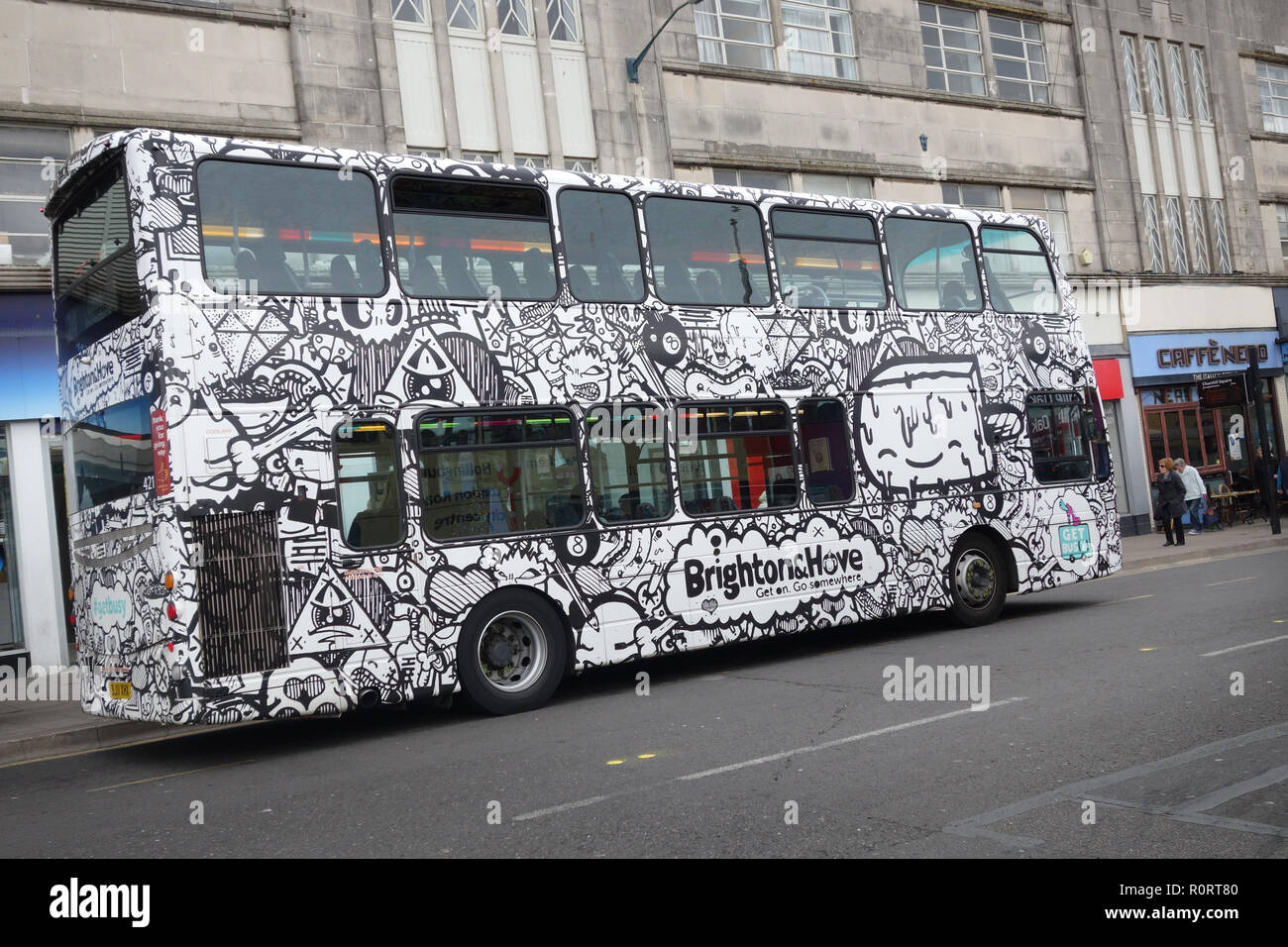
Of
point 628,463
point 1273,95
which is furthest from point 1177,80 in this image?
point 628,463

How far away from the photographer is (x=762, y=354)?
1173 centimetres

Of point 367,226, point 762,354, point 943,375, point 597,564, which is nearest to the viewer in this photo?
point 367,226

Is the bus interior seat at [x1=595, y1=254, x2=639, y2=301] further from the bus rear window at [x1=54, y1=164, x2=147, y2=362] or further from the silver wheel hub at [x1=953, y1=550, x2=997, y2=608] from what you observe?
the silver wheel hub at [x1=953, y1=550, x2=997, y2=608]

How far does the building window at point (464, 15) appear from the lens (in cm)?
1897

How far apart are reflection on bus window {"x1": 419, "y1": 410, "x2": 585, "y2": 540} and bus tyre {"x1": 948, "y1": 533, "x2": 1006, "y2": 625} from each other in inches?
192

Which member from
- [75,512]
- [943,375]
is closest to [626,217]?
[943,375]

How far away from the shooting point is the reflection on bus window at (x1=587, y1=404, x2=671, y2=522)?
1052 cm

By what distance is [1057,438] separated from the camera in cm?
1432

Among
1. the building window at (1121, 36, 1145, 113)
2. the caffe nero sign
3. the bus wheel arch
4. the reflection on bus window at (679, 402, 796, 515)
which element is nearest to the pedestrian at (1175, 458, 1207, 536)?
the caffe nero sign

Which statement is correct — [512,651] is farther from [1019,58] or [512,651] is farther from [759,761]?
[1019,58]

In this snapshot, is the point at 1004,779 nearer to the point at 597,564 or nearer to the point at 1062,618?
the point at 597,564

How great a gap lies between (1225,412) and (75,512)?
90.8 feet

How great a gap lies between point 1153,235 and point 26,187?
24289mm

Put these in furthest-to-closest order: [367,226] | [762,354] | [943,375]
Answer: [943,375]
[762,354]
[367,226]
